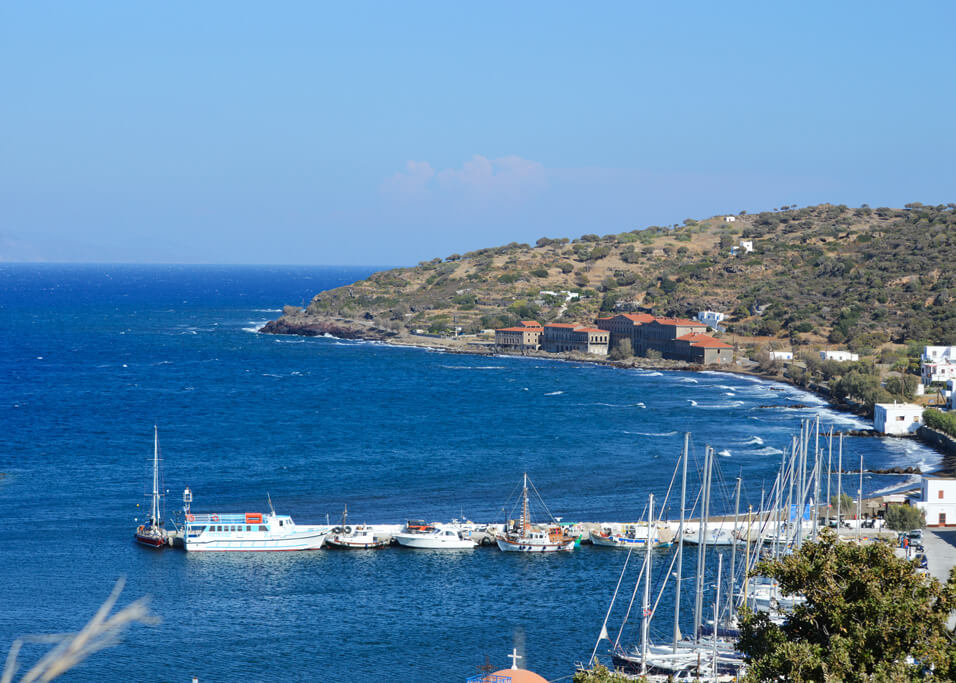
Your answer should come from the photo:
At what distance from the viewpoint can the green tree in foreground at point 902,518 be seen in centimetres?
3972

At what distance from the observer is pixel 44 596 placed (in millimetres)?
32906

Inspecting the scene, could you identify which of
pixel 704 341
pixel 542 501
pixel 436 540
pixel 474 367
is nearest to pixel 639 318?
pixel 704 341

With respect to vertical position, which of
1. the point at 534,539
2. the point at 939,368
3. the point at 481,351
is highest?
the point at 939,368

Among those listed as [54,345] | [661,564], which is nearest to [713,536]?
[661,564]

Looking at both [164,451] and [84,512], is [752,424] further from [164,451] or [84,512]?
[84,512]

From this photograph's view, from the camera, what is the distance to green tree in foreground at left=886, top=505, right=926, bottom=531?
39.7 m

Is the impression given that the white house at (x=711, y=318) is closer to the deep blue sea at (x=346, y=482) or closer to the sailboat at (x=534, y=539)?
the deep blue sea at (x=346, y=482)

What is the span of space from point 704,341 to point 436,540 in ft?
233

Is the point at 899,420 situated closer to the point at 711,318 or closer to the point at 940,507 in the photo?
the point at 940,507

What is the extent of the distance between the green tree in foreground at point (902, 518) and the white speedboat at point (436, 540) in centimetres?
1517

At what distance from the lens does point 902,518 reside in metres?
39.7

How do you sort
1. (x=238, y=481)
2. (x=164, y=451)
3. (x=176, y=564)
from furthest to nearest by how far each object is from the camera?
1. (x=164, y=451)
2. (x=238, y=481)
3. (x=176, y=564)

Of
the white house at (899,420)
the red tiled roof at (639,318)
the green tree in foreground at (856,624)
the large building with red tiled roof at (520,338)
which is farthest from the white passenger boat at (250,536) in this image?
the large building with red tiled roof at (520,338)

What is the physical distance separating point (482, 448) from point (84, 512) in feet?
72.8
